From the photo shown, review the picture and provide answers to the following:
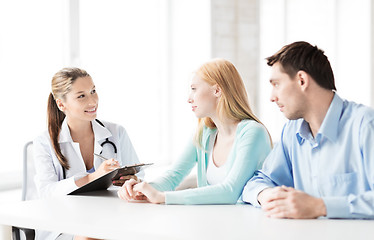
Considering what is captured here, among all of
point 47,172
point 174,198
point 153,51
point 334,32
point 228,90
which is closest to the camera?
point 174,198

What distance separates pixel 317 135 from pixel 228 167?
449 mm

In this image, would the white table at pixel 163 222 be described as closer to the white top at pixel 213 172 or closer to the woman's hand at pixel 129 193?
the woman's hand at pixel 129 193

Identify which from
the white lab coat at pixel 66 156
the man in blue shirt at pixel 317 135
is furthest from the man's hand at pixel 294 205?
the white lab coat at pixel 66 156

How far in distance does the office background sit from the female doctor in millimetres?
503

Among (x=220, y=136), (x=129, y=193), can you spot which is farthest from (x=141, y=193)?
(x=220, y=136)

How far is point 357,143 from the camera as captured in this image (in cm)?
152

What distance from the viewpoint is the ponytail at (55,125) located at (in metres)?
2.24

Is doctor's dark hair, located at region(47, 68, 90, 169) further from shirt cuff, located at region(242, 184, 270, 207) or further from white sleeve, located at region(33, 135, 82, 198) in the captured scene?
shirt cuff, located at region(242, 184, 270, 207)

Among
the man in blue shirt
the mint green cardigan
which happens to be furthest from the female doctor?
the man in blue shirt

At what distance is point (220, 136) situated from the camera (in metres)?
2.10

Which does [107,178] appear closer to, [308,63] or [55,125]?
[55,125]

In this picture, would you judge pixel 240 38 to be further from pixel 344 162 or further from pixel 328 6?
pixel 344 162

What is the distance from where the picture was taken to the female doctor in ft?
7.34

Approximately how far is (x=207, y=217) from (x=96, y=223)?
313mm
